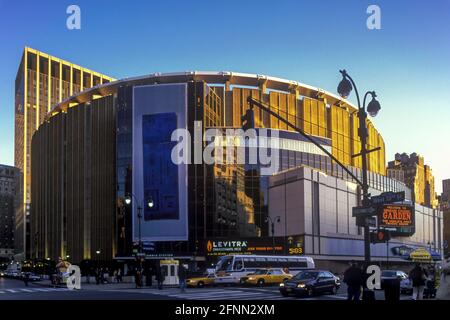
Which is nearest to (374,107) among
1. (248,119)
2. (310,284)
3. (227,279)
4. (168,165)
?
(248,119)

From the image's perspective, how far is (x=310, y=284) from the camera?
2559 centimetres

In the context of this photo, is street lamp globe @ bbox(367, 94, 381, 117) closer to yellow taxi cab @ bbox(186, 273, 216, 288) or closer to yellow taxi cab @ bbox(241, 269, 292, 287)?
yellow taxi cab @ bbox(186, 273, 216, 288)

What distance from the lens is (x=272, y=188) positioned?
81000 millimetres

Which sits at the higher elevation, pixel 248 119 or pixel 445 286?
pixel 248 119

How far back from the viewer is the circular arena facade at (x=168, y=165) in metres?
80.3

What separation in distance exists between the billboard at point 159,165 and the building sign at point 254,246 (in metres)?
8.75

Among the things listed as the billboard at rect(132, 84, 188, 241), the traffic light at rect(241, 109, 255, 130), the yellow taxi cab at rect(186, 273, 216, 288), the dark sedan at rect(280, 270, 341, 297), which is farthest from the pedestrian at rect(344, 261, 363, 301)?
the billboard at rect(132, 84, 188, 241)

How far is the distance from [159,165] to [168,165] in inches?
57.2

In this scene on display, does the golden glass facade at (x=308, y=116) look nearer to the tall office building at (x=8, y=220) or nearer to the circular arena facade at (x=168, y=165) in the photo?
the circular arena facade at (x=168, y=165)

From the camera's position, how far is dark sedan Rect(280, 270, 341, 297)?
2483cm

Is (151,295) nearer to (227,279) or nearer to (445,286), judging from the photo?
(445,286)

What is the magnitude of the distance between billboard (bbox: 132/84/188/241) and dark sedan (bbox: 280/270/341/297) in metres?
54.4
